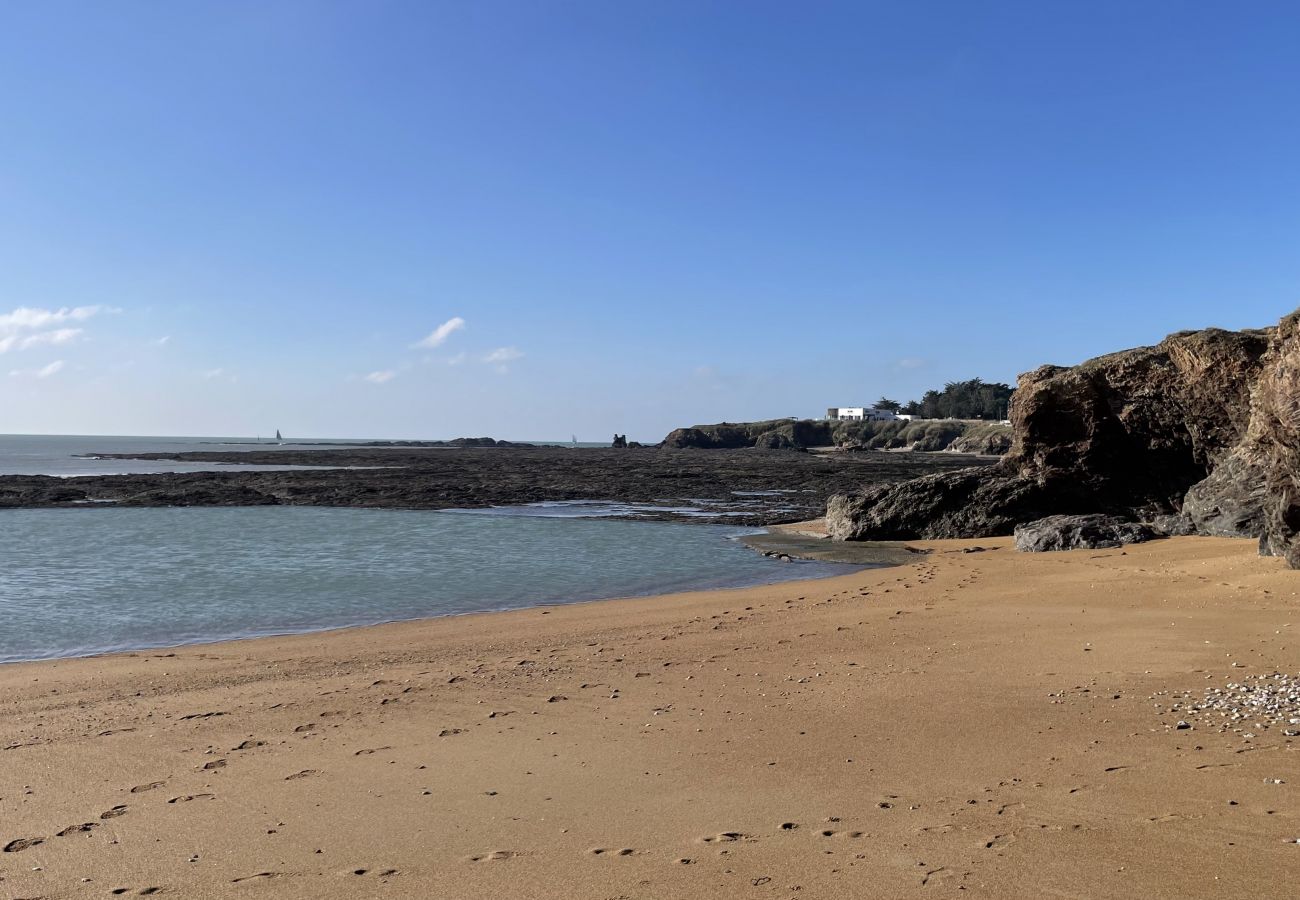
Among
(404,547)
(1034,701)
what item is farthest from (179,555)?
(1034,701)

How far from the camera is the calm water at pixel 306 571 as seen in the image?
13.5 metres

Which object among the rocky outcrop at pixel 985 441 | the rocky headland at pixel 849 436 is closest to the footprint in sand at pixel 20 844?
A: the rocky outcrop at pixel 985 441

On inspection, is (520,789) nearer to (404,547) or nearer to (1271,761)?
(1271,761)

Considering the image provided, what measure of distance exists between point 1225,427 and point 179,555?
77.7 feet

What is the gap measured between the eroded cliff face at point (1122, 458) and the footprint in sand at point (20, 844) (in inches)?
648

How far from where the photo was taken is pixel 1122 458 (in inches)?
810

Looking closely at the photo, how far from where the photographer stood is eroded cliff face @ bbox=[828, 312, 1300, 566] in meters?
17.2

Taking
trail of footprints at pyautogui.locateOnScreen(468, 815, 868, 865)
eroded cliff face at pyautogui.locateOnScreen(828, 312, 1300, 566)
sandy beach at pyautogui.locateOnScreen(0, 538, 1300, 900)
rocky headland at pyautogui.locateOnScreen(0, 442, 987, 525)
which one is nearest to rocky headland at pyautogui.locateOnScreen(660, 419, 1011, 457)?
rocky headland at pyautogui.locateOnScreen(0, 442, 987, 525)

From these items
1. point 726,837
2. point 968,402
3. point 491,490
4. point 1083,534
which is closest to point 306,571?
point 1083,534

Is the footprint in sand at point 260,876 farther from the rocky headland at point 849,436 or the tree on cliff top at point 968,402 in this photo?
the tree on cliff top at point 968,402

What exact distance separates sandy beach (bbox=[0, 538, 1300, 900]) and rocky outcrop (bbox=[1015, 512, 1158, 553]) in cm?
614

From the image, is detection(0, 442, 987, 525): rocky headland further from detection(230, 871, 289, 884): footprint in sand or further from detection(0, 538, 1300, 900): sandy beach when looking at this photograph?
detection(230, 871, 289, 884): footprint in sand

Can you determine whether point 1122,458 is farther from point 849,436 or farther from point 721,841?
point 849,436

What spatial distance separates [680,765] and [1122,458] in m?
18.2
